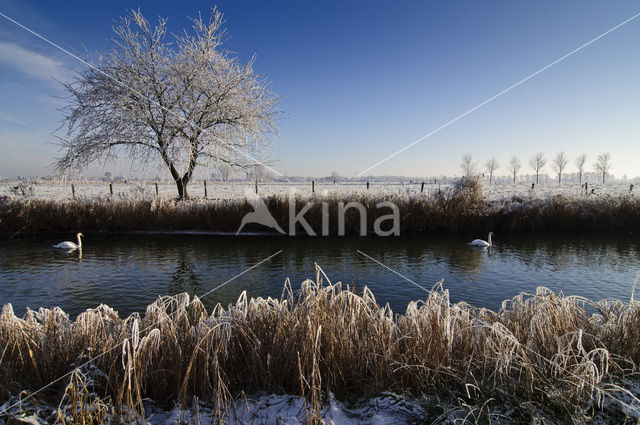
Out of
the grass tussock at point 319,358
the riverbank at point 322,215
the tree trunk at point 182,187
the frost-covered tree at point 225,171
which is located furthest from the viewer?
the frost-covered tree at point 225,171

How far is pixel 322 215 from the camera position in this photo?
14094 mm

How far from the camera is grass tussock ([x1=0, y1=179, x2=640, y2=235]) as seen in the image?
14.1 metres

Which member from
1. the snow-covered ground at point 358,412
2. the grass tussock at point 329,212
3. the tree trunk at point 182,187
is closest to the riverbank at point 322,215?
the grass tussock at point 329,212

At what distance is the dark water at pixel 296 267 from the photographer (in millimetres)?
6914

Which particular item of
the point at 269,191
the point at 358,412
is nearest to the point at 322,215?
the point at 358,412

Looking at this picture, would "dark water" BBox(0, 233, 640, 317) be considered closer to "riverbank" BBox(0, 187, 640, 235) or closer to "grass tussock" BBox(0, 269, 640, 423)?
"riverbank" BBox(0, 187, 640, 235)

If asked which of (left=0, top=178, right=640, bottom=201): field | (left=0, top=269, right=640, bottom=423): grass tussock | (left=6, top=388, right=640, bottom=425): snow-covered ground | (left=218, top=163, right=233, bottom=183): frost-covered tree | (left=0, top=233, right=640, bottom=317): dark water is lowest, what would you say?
(left=0, top=233, right=640, bottom=317): dark water

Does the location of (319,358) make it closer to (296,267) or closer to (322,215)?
(296,267)

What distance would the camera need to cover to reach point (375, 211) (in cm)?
1438

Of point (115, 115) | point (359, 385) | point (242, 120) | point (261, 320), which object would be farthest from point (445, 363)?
point (115, 115)

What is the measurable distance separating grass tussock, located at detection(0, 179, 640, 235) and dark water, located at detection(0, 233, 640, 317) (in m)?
1.20

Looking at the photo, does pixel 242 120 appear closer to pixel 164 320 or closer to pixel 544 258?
pixel 544 258

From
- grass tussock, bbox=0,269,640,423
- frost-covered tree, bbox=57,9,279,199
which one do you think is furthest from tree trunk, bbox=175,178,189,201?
grass tussock, bbox=0,269,640,423

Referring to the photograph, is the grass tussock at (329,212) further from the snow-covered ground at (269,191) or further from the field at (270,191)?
the snow-covered ground at (269,191)
